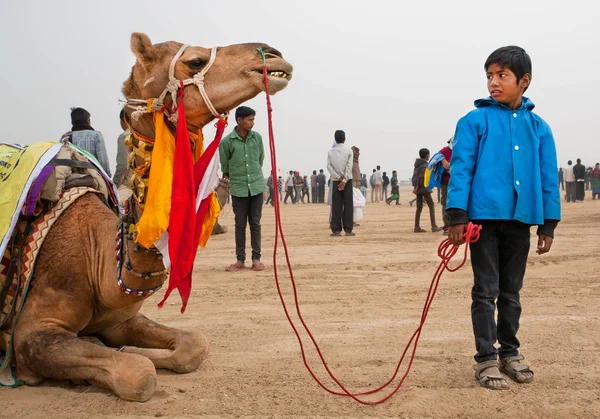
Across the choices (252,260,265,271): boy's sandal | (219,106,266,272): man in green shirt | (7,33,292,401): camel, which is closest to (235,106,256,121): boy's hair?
(219,106,266,272): man in green shirt

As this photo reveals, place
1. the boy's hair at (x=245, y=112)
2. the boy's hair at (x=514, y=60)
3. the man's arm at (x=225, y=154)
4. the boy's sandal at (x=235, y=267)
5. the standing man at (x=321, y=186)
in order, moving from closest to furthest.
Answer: the boy's hair at (x=514, y=60)
the boy's hair at (x=245, y=112)
the boy's sandal at (x=235, y=267)
the man's arm at (x=225, y=154)
the standing man at (x=321, y=186)

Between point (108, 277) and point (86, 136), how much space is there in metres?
5.29

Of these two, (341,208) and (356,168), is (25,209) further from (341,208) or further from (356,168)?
(356,168)

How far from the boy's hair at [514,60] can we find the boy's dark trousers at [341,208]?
918 centimetres

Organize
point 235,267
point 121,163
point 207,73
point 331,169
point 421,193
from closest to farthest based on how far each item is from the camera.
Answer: point 207,73, point 235,267, point 121,163, point 331,169, point 421,193

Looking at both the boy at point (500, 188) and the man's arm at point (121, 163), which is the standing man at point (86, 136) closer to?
the man's arm at point (121, 163)

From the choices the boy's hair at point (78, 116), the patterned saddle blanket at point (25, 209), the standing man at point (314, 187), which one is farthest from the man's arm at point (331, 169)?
the standing man at point (314, 187)

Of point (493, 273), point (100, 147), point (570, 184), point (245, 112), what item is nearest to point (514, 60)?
point (493, 273)

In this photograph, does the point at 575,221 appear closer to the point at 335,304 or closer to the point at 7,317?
the point at 335,304

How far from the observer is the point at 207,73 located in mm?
3424

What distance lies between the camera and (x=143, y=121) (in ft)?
11.8

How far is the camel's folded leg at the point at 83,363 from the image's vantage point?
3436 mm

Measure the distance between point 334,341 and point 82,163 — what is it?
2.31 metres

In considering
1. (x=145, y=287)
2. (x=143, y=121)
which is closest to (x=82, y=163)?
(x=143, y=121)
